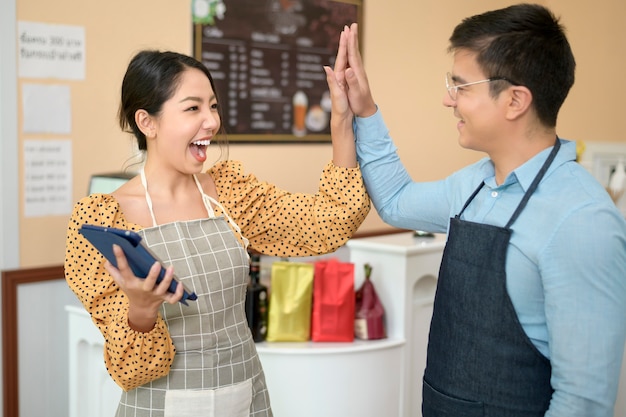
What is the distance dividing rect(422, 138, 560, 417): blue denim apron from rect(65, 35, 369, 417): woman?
0.34 metres

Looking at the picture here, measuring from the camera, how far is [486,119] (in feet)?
5.25

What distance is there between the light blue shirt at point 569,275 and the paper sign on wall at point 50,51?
2098mm

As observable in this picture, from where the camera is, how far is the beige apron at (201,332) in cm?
169

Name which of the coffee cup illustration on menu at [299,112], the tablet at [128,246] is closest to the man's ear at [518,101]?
the tablet at [128,246]

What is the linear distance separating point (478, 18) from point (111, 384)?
186 centimetres

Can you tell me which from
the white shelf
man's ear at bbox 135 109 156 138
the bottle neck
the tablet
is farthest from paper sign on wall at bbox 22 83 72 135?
the tablet

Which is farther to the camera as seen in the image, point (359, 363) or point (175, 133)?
point (359, 363)

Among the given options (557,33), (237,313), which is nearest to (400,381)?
(237,313)

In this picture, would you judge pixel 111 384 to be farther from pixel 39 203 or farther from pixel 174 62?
pixel 174 62

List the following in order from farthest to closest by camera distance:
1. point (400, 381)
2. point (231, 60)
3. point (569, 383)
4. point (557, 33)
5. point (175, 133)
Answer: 1. point (231, 60)
2. point (400, 381)
3. point (175, 133)
4. point (557, 33)
5. point (569, 383)

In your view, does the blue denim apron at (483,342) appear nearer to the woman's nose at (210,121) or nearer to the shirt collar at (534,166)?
the shirt collar at (534,166)

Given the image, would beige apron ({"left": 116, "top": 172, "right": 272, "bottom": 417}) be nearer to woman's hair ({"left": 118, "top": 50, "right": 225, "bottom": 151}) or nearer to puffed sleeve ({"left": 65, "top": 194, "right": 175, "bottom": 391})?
puffed sleeve ({"left": 65, "top": 194, "right": 175, "bottom": 391})

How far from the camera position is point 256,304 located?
279 centimetres

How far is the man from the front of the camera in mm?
1433
